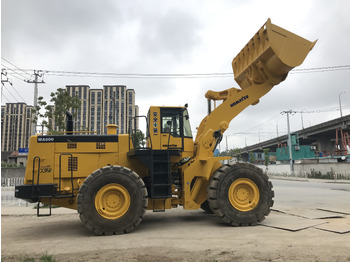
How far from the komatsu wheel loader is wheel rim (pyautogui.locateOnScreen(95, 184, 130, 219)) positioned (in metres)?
0.02

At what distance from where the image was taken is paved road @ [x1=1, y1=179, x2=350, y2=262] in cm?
510

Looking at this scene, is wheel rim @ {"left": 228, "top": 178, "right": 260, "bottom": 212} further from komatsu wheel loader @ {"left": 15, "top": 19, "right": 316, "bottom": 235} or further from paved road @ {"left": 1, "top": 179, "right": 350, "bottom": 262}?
paved road @ {"left": 1, "top": 179, "right": 350, "bottom": 262}

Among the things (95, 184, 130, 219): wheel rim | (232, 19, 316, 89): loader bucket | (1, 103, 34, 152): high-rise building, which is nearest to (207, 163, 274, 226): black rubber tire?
(95, 184, 130, 219): wheel rim

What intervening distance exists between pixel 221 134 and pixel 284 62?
105 inches

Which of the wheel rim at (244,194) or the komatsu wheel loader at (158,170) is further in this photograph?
the wheel rim at (244,194)

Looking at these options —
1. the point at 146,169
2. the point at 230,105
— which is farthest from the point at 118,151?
the point at 230,105

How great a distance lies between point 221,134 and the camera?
340 inches

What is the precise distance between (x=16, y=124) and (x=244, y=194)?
54582mm

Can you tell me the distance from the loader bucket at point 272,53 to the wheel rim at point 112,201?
5109mm

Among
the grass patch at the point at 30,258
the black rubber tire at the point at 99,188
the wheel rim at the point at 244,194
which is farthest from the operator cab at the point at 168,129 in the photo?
the grass patch at the point at 30,258

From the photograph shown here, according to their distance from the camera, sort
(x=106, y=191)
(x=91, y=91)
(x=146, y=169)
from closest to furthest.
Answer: (x=106, y=191) < (x=146, y=169) < (x=91, y=91)

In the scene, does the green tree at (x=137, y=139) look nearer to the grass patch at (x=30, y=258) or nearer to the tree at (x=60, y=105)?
the grass patch at (x=30, y=258)

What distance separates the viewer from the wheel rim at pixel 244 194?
308 inches

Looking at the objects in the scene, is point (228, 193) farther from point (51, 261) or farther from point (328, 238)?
point (51, 261)
